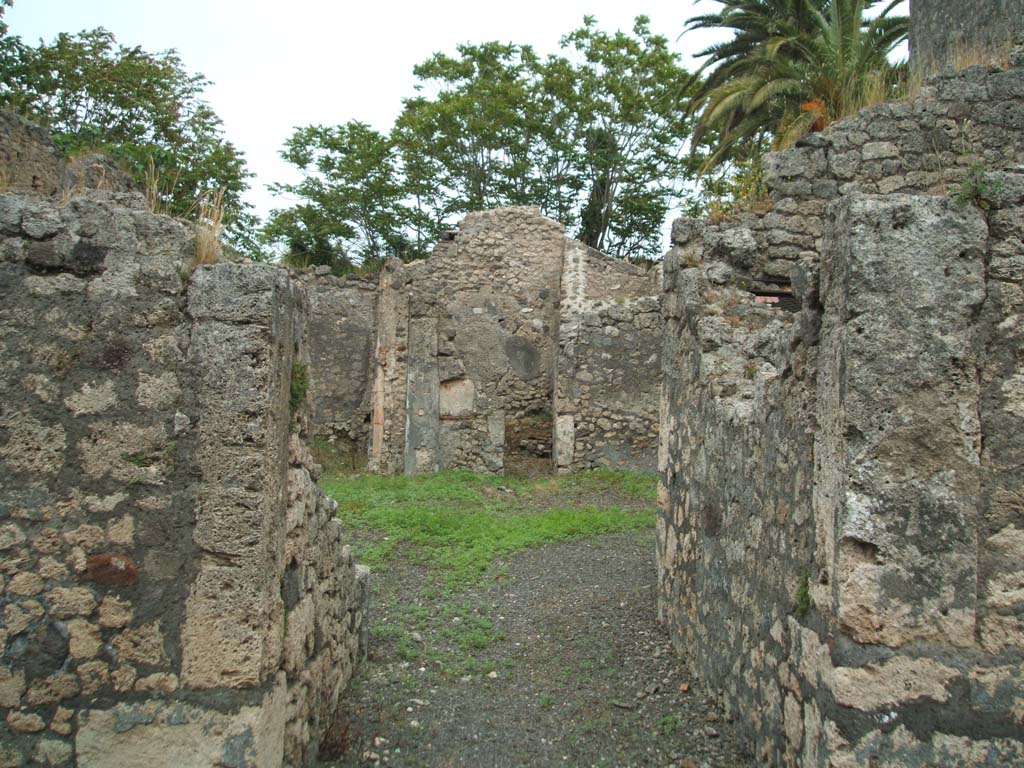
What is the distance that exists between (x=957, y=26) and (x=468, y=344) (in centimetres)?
970

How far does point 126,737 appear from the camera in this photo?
2957mm

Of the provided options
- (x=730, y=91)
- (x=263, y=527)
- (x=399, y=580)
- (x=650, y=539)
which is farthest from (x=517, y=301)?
(x=263, y=527)

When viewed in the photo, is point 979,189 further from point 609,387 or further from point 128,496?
point 609,387

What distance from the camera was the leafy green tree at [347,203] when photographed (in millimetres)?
25188

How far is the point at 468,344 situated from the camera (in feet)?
→ 49.6

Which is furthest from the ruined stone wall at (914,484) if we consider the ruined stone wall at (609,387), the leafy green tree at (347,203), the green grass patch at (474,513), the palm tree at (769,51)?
the leafy green tree at (347,203)

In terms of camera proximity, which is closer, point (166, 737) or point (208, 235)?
point (166, 737)

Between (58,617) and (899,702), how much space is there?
9.17 feet

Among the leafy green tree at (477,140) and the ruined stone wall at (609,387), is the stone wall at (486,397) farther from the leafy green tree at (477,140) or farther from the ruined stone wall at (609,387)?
the leafy green tree at (477,140)

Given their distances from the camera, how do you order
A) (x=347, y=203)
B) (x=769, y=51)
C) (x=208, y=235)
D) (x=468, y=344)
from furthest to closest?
(x=347, y=203) < (x=769, y=51) < (x=468, y=344) < (x=208, y=235)

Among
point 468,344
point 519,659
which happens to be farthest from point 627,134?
point 519,659

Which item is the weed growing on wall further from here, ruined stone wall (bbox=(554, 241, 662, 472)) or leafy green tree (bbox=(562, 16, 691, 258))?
leafy green tree (bbox=(562, 16, 691, 258))

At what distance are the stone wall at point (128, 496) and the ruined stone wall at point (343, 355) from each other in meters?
11.3

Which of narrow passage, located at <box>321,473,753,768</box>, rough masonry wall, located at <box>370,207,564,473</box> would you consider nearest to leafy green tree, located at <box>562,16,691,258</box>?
rough masonry wall, located at <box>370,207,564,473</box>
